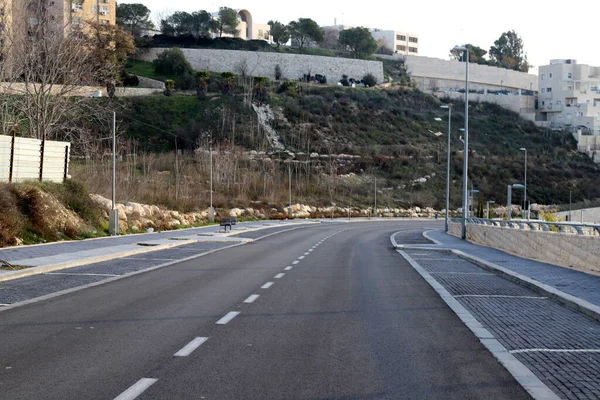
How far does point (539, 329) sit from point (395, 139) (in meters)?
107

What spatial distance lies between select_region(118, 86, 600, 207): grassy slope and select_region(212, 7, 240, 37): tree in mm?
40215

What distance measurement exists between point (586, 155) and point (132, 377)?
132m

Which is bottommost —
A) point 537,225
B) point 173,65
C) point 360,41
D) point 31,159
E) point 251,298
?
point 251,298

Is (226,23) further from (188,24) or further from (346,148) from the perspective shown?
(346,148)

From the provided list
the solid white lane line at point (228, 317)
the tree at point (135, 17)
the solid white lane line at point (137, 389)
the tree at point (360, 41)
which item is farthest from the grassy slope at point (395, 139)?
the solid white lane line at point (137, 389)

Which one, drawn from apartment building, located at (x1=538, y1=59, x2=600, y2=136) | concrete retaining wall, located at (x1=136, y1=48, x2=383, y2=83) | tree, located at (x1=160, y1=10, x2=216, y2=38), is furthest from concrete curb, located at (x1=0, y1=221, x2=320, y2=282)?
tree, located at (x1=160, y1=10, x2=216, y2=38)

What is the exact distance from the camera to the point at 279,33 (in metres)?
171

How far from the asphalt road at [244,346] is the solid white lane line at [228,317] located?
1.3 inches

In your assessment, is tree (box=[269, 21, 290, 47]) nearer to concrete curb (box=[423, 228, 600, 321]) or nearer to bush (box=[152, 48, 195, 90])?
bush (box=[152, 48, 195, 90])

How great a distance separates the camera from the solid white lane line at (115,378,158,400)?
725cm

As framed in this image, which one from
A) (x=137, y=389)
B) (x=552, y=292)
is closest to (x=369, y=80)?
(x=552, y=292)

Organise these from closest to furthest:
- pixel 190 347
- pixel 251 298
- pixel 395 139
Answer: pixel 190 347
pixel 251 298
pixel 395 139

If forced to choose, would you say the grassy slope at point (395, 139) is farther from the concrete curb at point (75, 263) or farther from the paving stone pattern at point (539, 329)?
the paving stone pattern at point (539, 329)

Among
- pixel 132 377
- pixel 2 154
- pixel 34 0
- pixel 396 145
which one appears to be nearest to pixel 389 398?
pixel 132 377
